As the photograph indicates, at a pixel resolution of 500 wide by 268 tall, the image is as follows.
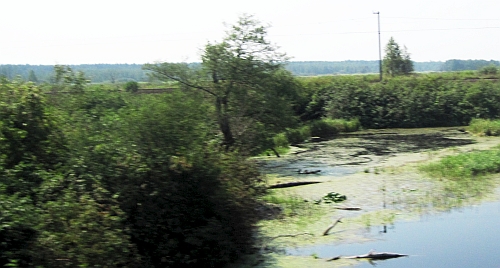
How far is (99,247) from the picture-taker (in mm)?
8477

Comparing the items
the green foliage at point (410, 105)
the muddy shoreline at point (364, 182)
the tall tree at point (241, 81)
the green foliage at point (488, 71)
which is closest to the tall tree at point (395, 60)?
the green foliage at point (488, 71)

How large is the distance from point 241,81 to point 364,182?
6.36 m

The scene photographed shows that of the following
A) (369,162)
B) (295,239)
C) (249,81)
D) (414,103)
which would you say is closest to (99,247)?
(295,239)

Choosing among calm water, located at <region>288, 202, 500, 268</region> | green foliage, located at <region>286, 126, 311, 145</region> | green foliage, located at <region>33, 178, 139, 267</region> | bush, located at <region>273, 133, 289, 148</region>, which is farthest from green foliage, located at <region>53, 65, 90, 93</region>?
green foliage, located at <region>286, 126, 311, 145</region>

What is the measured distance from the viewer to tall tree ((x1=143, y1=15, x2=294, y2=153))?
75.7 feet

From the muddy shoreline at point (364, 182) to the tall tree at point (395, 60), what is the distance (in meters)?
35.3

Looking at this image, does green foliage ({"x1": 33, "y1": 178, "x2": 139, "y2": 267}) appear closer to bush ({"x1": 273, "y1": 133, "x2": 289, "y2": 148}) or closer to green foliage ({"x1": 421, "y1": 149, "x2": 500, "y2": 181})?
green foliage ({"x1": 421, "y1": 149, "x2": 500, "y2": 181})

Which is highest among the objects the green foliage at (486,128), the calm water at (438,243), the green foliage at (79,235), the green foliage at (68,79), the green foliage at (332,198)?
the green foliage at (68,79)

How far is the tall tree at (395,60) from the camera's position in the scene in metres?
68.6

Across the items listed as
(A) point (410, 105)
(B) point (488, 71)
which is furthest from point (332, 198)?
(B) point (488, 71)

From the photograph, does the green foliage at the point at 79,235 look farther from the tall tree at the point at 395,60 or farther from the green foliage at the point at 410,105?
the tall tree at the point at 395,60

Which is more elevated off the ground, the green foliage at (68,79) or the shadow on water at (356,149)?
the green foliage at (68,79)

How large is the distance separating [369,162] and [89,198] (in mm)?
16738

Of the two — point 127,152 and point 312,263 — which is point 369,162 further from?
point 127,152
